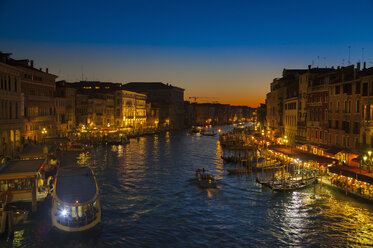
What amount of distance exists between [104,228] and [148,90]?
95.2 m

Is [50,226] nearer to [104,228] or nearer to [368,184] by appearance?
[104,228]

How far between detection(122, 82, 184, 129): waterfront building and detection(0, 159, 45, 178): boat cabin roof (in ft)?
270

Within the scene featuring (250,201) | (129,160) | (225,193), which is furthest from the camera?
(129,160)

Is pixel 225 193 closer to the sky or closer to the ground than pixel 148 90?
closer to the ground

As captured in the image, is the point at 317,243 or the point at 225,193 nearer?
the point at 317,243

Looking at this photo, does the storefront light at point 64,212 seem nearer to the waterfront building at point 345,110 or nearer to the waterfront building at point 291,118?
the waterfront building at point 345,110

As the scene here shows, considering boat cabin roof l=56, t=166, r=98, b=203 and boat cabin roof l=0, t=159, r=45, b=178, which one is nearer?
boat cabin roof l=56, t=166, r=98, b=203

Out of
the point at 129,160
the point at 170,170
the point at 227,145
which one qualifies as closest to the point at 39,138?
the point at 129,160

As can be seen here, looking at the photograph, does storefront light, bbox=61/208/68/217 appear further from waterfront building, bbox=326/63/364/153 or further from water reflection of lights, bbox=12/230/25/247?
waterfront building, bbox=326/63/364/153

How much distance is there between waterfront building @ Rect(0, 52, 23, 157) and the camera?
26531 mm

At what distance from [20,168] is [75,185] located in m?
3.70

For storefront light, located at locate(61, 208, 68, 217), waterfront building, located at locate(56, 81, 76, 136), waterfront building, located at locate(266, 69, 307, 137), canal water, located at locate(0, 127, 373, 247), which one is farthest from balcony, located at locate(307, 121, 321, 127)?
waterfront building, located at locate(56, 81, 76, 136)

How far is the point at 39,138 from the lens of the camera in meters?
41.2

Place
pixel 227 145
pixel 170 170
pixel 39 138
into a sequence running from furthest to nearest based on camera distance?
pixel 227 145
pixel 39 138
pixel 170 170
